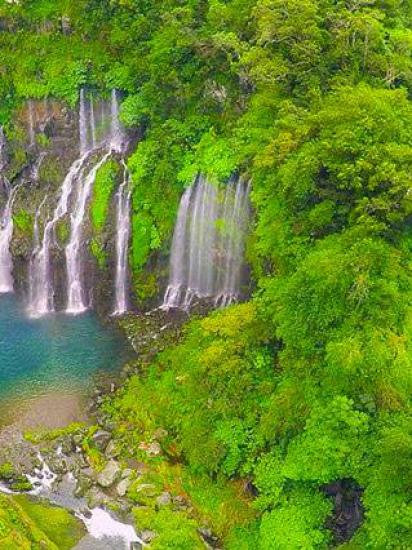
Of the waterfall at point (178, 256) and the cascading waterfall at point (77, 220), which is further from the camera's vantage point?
the cascading waterfall at point (77, 220)

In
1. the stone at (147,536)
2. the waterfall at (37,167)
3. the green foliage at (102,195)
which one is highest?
the waterfall at (37,167)

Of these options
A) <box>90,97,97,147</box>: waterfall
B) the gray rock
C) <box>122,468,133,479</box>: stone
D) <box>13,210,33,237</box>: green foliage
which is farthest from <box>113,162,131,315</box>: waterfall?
<box>122,468,133,479</box>: stone

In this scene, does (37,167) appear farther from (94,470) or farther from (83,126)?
(94,470)

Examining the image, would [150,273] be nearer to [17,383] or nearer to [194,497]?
[17,383]

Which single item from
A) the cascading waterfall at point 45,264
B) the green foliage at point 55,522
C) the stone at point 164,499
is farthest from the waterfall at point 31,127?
the stone at point 164,499

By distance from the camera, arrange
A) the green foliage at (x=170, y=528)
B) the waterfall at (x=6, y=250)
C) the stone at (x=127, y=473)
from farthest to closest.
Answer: the waterfall at (x=6, y=250), the stone at (x=127, y=473), the green foliage at (x=170, y=528)

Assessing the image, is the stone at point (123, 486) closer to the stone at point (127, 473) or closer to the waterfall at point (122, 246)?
the stone at point (127, 473)

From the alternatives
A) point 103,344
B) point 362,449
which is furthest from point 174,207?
point 362,449

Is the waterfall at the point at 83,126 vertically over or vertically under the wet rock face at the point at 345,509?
over
